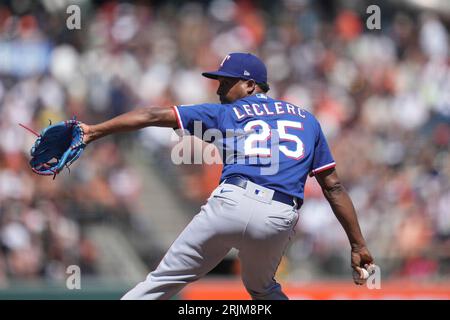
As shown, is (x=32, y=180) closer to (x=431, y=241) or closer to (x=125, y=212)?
(x=125, y=212)

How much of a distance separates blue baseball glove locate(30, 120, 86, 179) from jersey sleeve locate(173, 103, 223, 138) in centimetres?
60

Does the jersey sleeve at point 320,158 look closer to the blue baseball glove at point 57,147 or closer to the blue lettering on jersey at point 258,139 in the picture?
the blue lettering on jersey at point 258,139

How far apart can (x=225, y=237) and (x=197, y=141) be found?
636cm

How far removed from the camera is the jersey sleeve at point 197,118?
5516 mm

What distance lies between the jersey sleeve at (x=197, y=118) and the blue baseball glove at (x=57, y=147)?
60 cm

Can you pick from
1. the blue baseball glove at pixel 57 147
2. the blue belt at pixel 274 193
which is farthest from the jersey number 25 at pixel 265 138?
the blue baseball glove at pixel 57 147

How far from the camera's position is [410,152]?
13.2 meters

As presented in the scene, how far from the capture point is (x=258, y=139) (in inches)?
219

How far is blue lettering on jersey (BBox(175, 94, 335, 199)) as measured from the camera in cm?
554

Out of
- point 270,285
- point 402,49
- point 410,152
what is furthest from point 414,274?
point 270,285

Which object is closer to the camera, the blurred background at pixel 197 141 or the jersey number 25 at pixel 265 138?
the jersey number 25 at pixel 265 138

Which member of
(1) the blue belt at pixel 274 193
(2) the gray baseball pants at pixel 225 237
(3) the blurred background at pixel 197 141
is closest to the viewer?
(2) the gray baseball pants at pixel 225 237

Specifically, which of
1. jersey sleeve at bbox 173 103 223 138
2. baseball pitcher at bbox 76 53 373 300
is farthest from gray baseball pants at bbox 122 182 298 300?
jersey sleeve at bbox 173 103 223 138
